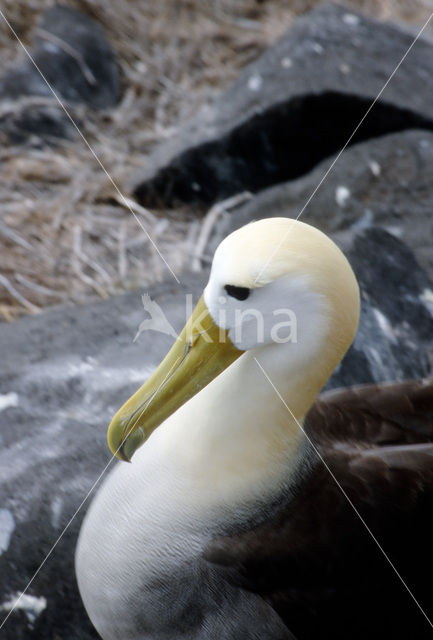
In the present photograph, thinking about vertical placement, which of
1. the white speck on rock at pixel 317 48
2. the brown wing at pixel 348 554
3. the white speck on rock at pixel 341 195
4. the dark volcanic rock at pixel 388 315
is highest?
the brown wing at pixel 348 554

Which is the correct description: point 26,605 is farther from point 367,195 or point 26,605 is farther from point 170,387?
point 367,195

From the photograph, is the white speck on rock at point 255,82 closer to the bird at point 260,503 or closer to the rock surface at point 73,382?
the rock surface at point 73,382

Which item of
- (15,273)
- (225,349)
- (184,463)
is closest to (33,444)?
(184,463)

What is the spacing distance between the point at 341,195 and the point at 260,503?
1718 mm

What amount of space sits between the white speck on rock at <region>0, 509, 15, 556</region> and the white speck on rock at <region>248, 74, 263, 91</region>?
225cm

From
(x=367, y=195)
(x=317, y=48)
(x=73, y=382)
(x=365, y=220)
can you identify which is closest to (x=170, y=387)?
(x=73, y=382)

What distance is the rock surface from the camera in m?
1.68

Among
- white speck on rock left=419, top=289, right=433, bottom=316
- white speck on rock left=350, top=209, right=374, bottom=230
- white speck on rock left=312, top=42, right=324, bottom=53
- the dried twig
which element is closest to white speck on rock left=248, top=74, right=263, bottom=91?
white speck on rock left=312, top=42, right=324, bottom=53

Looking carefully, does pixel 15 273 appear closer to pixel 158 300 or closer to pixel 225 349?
pixel 158 300

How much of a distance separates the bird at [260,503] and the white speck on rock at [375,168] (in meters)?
1.71

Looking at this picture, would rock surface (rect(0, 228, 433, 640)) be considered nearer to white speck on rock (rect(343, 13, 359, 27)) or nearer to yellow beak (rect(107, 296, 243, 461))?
yellow beak (rect(107, 296, 243, 461))

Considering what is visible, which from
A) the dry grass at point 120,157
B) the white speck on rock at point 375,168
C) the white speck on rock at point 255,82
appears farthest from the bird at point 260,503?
the white speck on rock at point 255,82

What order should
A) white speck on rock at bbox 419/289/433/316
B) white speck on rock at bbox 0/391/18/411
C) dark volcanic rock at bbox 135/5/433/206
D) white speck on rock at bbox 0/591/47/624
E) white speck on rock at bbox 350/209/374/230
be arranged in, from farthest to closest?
dark volcanic rock at bbox 135/5/433/206 → white speck on rock at bbox 350/209/374/230 → white speck on rock at bbox 419/289/433/316 → white speck on rock at bbox 0/391/18/411 → white speck on rock at bbox 0/591/47/624

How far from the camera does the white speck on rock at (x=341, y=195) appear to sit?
9.47 ft
